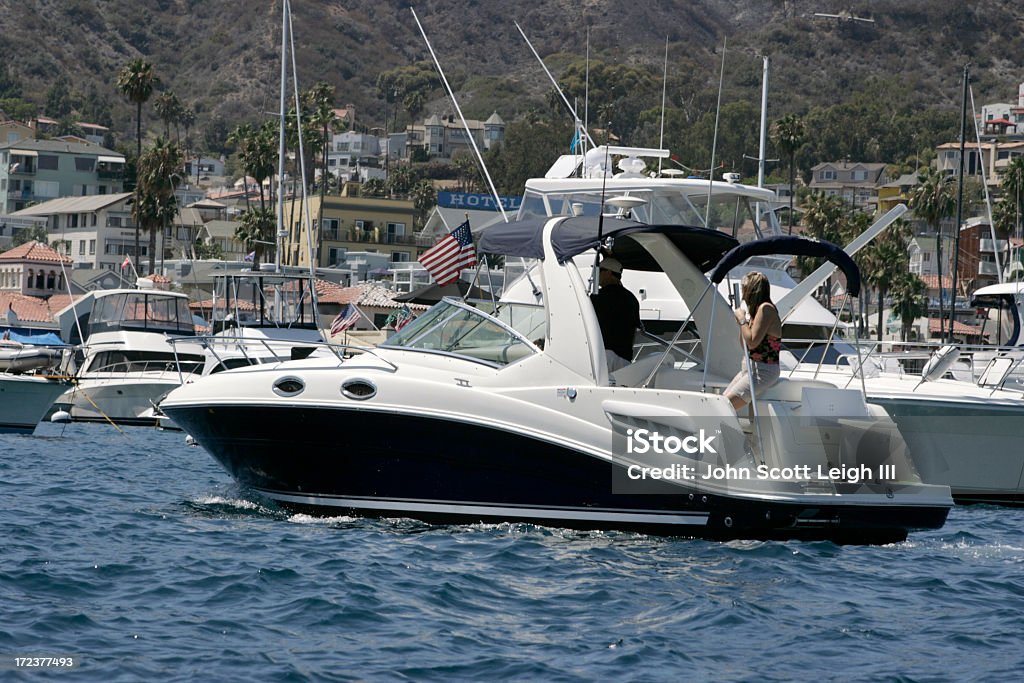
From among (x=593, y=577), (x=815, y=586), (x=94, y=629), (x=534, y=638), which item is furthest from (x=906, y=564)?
(x=94, y=629)

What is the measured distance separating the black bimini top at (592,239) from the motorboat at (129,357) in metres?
17.1

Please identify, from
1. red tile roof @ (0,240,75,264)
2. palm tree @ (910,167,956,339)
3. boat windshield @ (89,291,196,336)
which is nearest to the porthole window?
boat windshield @ (89,291,196,336)

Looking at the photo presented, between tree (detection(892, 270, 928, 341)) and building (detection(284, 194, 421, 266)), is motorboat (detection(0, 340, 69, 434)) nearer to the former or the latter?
tree (detection(892, 270, 928, 341))

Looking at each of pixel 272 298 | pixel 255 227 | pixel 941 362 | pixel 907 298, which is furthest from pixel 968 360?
pixel 255 227

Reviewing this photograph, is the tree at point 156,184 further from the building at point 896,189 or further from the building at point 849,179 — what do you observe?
the building at point 849,179

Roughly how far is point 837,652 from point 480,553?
132 inches

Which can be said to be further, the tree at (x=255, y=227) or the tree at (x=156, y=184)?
the tree at (x=156, y=184)

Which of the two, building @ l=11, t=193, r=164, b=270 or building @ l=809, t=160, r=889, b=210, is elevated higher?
building @ l=809, t=160, r=889, b=210

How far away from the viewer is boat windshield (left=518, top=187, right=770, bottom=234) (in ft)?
63.5

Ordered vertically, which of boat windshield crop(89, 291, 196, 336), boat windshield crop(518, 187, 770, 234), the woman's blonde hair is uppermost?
boat windshield crop(518, 187, 770, 234)

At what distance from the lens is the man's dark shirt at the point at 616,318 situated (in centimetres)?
1294

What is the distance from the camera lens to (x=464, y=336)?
42.9 feet

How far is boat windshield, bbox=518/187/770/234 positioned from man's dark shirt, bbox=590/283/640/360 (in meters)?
6.03

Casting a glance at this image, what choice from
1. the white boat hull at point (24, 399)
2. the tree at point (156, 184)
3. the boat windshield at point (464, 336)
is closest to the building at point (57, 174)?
the tree at point (156, 184)
